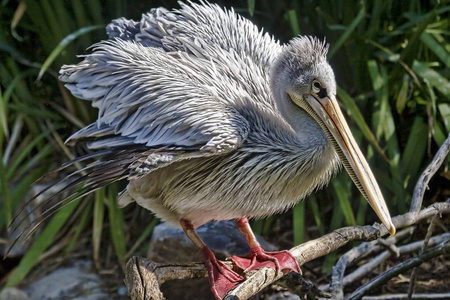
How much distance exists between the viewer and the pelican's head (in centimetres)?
264

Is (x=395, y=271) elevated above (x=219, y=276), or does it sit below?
below

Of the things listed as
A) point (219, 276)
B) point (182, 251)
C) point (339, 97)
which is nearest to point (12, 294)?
point (182, 251)

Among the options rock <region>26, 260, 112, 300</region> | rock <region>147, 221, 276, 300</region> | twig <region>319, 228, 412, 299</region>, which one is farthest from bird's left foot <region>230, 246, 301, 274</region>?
rock <region>26, 260, 112, 300</region>

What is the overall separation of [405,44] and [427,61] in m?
0.15

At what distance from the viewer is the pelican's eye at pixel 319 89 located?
2.70m

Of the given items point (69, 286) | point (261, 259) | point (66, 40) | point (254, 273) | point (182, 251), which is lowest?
point (69, 286)

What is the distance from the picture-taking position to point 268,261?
279 cm

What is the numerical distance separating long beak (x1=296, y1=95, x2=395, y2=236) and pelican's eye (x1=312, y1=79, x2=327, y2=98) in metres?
0.02

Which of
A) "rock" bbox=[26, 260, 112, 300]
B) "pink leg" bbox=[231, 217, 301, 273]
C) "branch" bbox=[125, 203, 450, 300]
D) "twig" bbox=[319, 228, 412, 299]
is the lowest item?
"rock" bbox=[26, 260, 112, 300]

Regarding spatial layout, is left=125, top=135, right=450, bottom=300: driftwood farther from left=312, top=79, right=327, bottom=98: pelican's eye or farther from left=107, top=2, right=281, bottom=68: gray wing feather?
left=107, top=2, right=281, bottom=68: gray wing feather

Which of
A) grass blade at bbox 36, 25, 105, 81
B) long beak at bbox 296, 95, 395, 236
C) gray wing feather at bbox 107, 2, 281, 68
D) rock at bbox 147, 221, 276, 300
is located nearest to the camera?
long beak at bbox 296, 95, 395, 236

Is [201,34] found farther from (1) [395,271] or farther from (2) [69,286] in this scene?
(2) [69,286]

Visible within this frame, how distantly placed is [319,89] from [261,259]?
69 cm

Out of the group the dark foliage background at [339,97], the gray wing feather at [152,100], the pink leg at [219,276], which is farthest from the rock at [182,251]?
the gray wing feather at [152,100]
